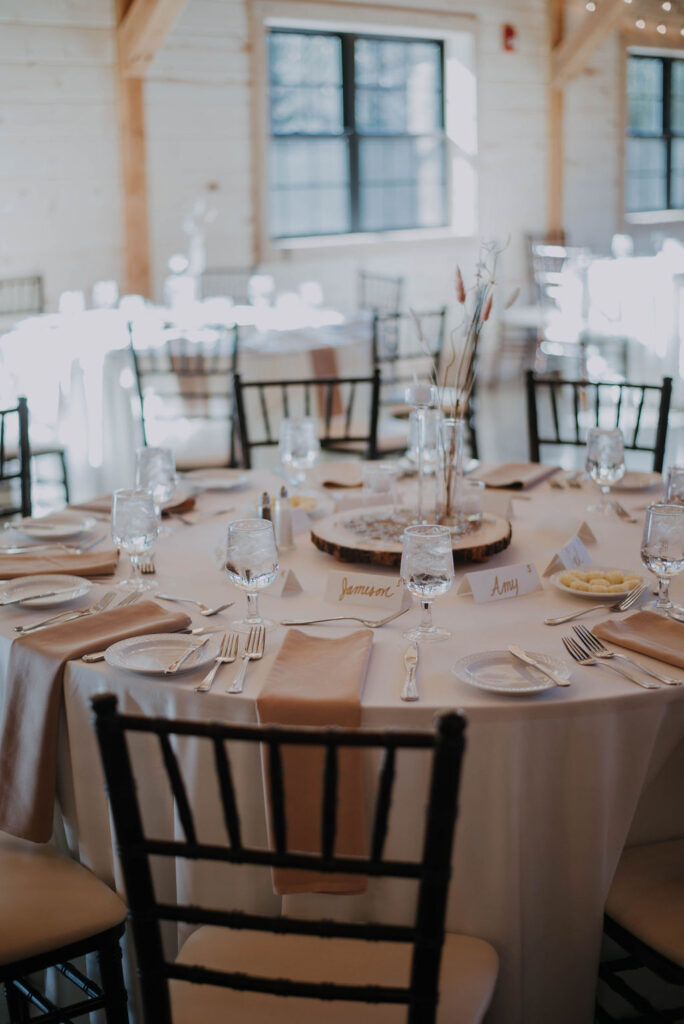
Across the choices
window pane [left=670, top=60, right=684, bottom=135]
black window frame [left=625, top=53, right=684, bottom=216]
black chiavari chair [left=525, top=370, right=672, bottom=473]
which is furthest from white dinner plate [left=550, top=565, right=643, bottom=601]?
window pane [left=670, top=60, right=684, bottom=135]

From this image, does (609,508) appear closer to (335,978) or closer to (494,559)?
(494,559)

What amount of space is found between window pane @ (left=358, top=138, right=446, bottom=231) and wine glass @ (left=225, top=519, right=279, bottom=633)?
262 inches

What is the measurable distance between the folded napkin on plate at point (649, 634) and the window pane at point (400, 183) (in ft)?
21.9

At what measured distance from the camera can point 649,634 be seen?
1.70 meters

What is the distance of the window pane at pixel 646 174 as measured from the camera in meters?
9.43

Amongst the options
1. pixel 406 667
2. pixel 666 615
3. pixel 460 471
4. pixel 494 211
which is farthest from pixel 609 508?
pixel 494 211

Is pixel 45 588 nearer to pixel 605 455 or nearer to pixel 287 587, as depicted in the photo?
pixel 287 587

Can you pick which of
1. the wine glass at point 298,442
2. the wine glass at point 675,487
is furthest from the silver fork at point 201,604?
the wine glass at point 675,487

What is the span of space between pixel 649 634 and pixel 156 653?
775 mm

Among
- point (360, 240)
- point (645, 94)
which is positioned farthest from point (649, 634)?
point (645, 94)

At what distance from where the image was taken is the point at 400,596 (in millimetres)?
1869

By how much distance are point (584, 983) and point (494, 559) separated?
0.84 meters

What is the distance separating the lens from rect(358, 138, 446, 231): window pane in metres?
8.01

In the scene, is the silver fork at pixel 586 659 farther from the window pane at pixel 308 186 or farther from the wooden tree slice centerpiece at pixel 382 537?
the window pane at pixel 308 186
